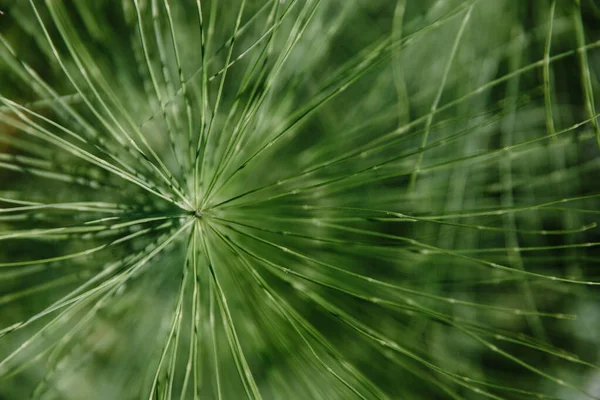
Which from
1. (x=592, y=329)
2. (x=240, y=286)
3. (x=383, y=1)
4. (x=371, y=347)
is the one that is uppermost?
(x=383, y=1)

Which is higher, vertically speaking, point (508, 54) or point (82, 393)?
point (508, 54)

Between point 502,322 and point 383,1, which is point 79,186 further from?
point 502,322

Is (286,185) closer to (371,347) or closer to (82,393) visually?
(371,347)

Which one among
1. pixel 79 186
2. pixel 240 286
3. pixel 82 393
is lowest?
pixel 82 393

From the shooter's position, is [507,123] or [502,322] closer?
[507,123]

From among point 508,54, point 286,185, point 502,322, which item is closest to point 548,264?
point 502,322

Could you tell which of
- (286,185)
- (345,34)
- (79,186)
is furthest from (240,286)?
(345,34)

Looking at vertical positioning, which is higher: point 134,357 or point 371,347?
point 134,357

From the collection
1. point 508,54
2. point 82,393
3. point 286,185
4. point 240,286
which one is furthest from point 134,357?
point 508,54

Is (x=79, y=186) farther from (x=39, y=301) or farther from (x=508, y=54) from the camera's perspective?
(x=508, y=54)
